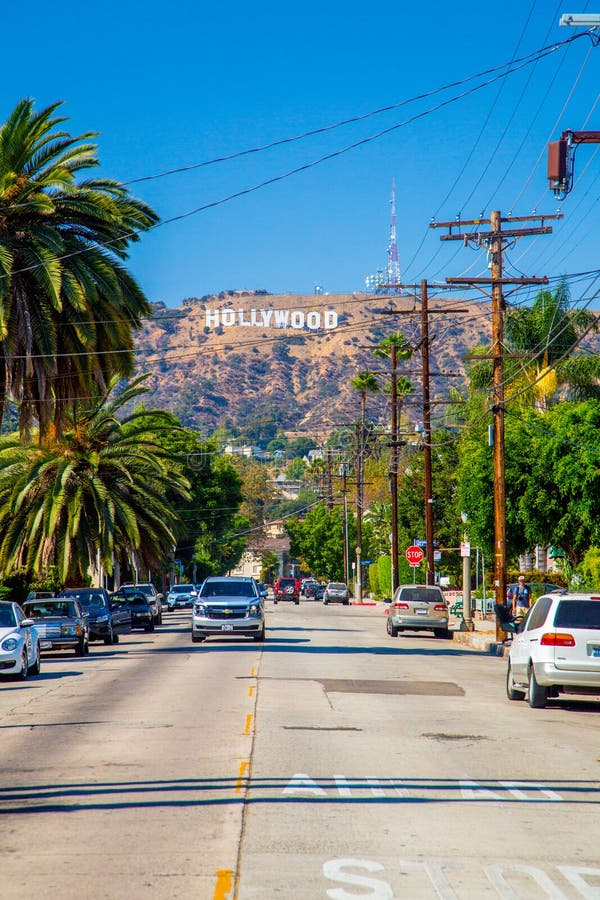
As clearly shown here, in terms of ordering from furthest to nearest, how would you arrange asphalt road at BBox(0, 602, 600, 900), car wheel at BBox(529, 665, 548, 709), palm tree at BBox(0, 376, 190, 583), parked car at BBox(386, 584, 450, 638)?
palm tree at BBox(0, 376, 190, 583) < parked car at BBox(386, 584, 450, 638) < car wheel at BBox(529, 665, 548, 709) < asphalt road at BBox(0, 602, 600, 900)

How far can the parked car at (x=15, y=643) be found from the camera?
24156mm

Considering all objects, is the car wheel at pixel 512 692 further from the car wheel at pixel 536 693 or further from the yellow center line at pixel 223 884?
the yellow center line at pixel 223 884

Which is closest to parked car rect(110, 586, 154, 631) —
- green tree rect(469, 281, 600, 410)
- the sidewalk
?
the sidewalk

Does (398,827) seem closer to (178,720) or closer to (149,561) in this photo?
(178,720)

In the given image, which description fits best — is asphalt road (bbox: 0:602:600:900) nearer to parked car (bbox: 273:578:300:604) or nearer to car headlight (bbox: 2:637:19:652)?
car headlight (bbox: 2:637:19:652)

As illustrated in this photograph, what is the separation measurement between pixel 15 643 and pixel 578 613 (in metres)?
10.9

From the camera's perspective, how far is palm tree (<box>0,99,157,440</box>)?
1193 inches

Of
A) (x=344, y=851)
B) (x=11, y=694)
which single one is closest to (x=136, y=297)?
(x=11, y=694)

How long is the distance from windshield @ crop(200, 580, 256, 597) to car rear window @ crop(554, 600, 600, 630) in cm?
1842

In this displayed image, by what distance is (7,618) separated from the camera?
2492cm

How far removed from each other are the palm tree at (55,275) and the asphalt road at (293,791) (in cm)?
1006

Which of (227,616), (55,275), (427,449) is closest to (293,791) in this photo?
(55,275)

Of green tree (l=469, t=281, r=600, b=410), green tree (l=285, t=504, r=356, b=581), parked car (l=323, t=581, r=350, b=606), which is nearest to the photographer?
green tree (l=469, t=281, r=600, b=410)

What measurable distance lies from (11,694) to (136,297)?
14.5 m
